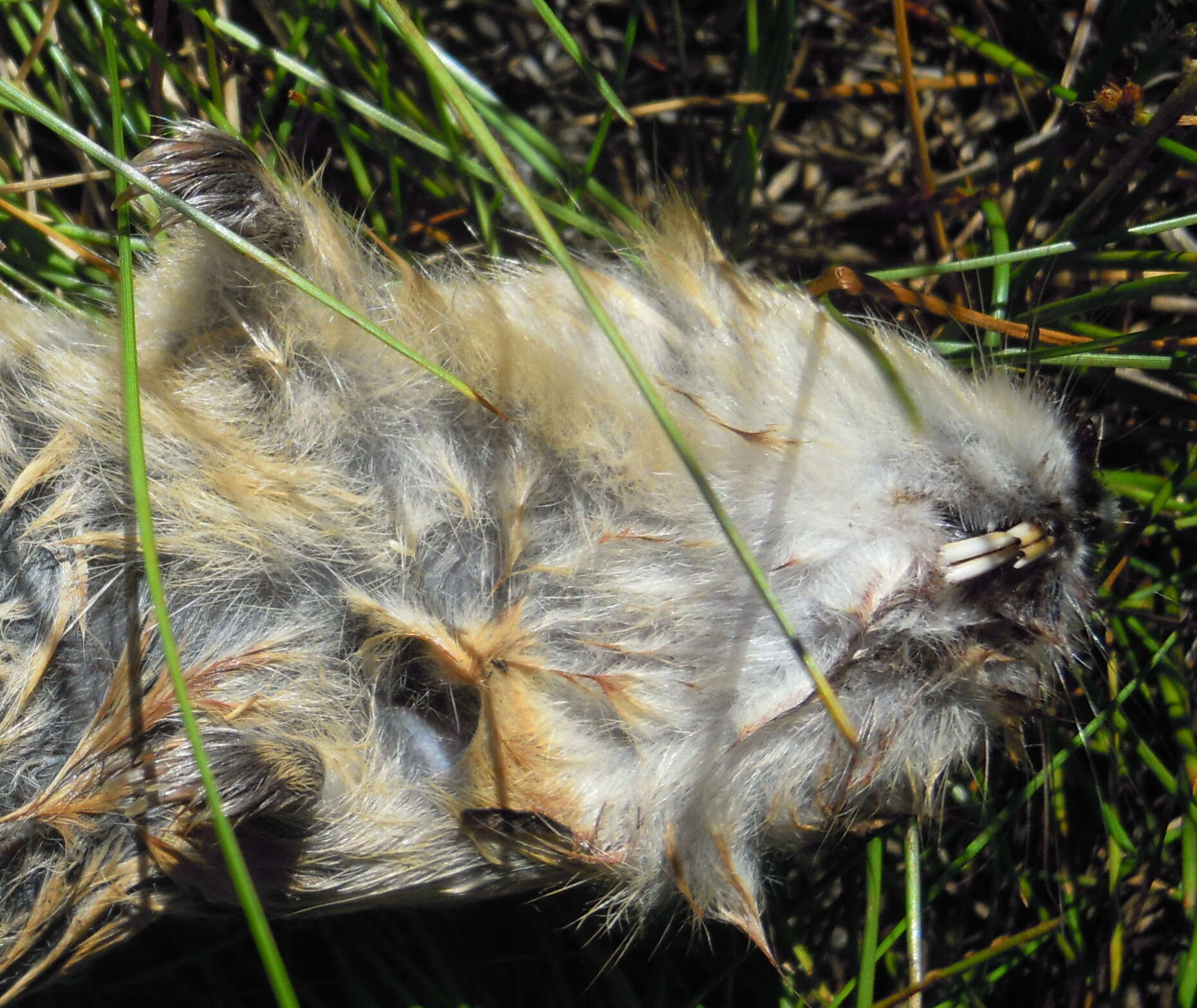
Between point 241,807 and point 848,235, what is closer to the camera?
point 241,807

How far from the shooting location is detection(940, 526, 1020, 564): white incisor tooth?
1256 mm

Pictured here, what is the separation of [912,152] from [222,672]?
1.58 m

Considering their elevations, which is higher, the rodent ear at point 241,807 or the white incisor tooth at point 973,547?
the rodent ear at point 241,807

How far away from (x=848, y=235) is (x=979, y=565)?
3.40 feet

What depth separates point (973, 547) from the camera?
1259 millimetres

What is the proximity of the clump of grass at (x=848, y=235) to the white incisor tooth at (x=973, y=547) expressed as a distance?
0.37m

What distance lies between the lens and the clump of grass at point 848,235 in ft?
5.41

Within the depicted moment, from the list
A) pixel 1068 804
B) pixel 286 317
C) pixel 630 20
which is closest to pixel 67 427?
pixel 286 317

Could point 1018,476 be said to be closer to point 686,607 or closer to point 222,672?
point 686,607

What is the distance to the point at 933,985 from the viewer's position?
5.48 ft

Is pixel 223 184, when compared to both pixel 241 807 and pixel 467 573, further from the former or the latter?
pixel 241 807

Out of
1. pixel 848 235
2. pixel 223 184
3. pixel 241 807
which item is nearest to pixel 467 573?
pixel 241 807

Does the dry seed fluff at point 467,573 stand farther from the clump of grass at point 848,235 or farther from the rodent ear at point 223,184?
the clump of grass at point 848,235

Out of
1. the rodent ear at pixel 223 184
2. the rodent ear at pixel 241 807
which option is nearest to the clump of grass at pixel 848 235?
the rodent ear at pixel 223 184
